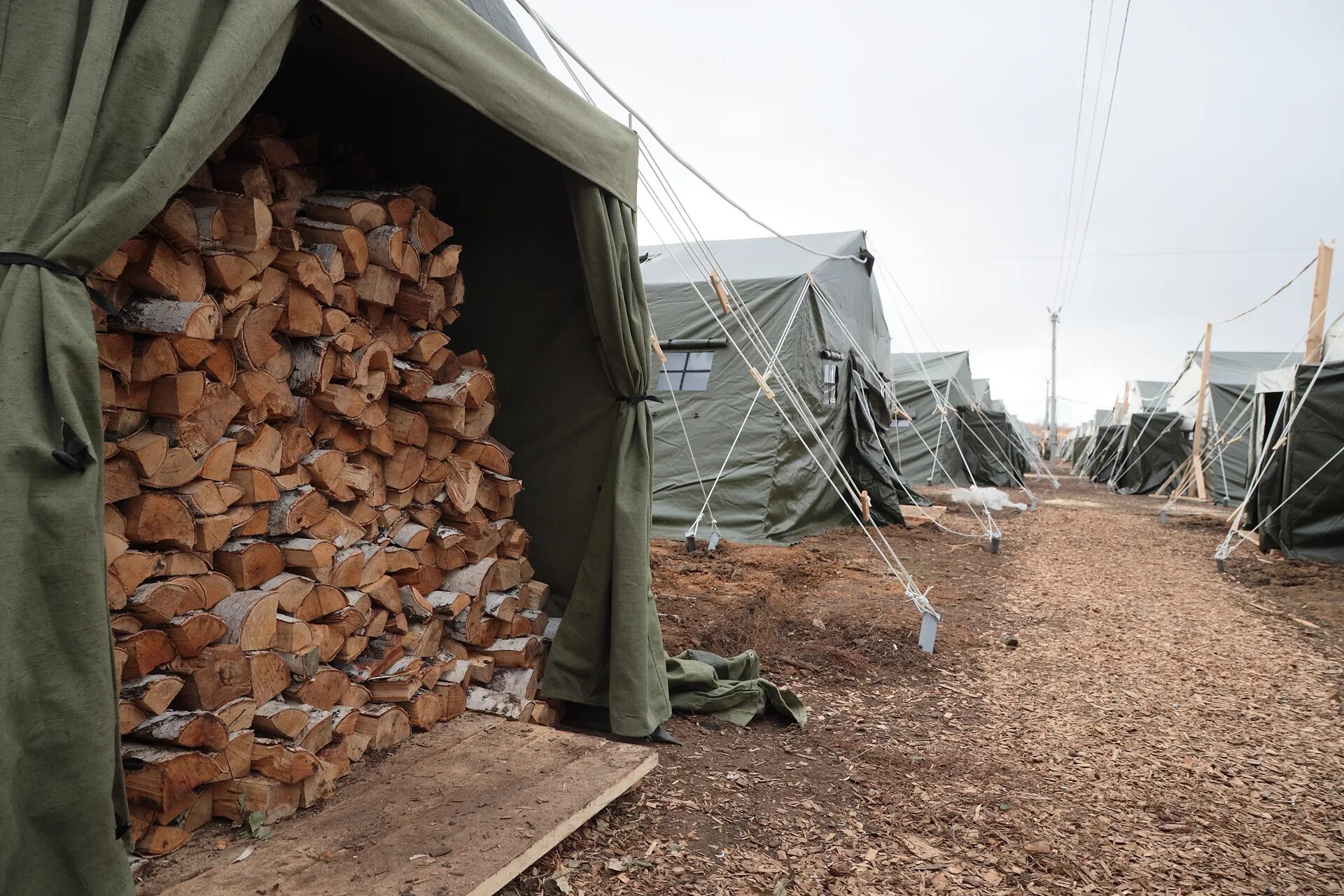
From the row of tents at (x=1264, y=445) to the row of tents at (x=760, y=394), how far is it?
3774mm

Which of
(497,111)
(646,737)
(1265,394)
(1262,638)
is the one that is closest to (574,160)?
(497,111)

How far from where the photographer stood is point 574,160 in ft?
8.41

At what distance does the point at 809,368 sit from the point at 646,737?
574 centimetres

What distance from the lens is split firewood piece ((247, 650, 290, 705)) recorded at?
2.03 meters

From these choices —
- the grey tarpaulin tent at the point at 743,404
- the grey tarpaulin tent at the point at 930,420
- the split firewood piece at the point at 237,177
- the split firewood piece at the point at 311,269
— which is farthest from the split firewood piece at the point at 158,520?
the grey tarpaulin tent at the point at 930,420

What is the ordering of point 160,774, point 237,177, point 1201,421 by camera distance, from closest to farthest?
point 160,774, point 237,177, point 1201,421

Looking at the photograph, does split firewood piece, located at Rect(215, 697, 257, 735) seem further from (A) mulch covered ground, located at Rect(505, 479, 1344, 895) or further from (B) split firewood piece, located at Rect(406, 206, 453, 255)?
(B) split firewood piece, located at Rect(406, 206, 453, 255)

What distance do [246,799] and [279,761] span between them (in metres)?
0.11

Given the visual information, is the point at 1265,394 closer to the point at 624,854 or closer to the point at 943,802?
the point at 943,802

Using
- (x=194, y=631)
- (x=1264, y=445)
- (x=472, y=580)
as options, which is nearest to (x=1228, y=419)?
(x=1264, y=445)

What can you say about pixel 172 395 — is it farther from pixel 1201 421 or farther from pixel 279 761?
pixel 1201 421

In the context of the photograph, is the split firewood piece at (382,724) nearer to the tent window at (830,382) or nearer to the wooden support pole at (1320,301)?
the tent window at (830,382)

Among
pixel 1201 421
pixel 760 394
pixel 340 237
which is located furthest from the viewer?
pixel 1201 421

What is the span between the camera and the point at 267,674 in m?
2.07
